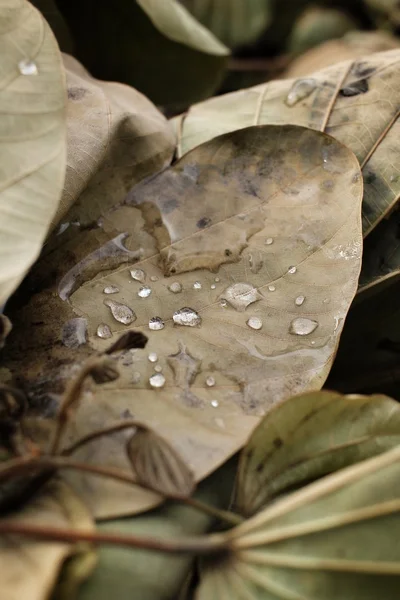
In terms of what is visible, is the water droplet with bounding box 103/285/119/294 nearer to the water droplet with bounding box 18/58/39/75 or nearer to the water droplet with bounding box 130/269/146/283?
the water droplet with bounding box 130/269/146/283

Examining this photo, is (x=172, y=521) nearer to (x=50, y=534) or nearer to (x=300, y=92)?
(x=50, y=534)

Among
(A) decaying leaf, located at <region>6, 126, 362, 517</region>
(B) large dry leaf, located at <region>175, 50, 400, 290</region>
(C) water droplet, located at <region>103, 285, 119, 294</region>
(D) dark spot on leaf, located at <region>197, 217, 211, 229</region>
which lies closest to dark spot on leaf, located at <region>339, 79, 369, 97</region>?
(B) large dry leaf, located at <region>175, 50, 400, 290</region>

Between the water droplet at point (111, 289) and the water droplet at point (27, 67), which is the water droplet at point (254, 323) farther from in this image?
the water droplet at point (27, 67)

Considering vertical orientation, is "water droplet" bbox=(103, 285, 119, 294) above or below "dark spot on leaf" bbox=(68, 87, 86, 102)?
below

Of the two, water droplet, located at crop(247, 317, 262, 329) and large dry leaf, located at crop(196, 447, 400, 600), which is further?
water droplet, located at crop(247, 317, 262, 329)

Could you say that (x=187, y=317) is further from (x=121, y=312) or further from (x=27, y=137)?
(x=27, y=137)

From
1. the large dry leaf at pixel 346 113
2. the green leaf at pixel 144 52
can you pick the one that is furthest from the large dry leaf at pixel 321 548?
the green leaf at pixel 144 52

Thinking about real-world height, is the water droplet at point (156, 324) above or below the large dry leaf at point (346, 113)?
below
